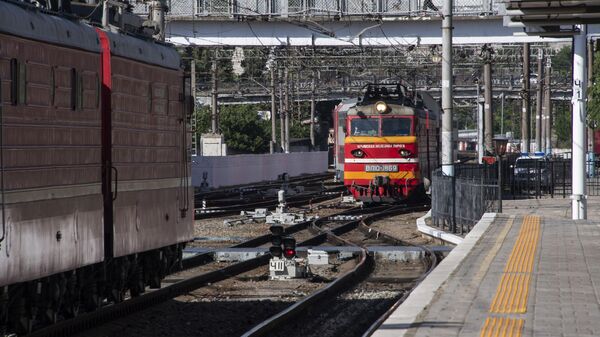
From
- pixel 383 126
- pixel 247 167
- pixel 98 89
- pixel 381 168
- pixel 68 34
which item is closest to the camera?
pixel 68 34

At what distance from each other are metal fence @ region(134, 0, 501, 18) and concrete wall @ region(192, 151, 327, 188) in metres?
10.4

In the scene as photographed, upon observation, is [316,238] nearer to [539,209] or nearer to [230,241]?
[230,241]

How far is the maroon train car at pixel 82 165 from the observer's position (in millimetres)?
11141

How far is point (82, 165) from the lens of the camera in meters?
12.9

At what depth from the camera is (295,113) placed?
10850cm

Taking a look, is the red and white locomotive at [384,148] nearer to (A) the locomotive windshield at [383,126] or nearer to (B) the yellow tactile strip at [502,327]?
(A) the locomotive windshield at [383,126]

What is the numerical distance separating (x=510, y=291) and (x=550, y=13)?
9895 mm

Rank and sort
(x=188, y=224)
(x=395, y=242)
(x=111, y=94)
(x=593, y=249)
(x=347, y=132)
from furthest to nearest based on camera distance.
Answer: (x=347, y=132)
(x=395, y=242)
(x=593, y=249)
(x=188, y=224)
(x=111, y=94)

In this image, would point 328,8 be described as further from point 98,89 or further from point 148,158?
point 98,89

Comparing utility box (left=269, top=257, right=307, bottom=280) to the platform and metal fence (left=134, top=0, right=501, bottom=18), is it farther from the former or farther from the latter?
metal fence (left=134, top=0, right=501, bottom=18)

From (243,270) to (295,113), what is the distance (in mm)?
87942

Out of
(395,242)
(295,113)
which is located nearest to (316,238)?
(395,242)

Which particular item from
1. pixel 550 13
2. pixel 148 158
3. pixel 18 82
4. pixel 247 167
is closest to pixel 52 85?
pixel 18 82

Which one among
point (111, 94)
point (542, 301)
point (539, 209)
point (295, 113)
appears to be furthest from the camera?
point (295, 113)
